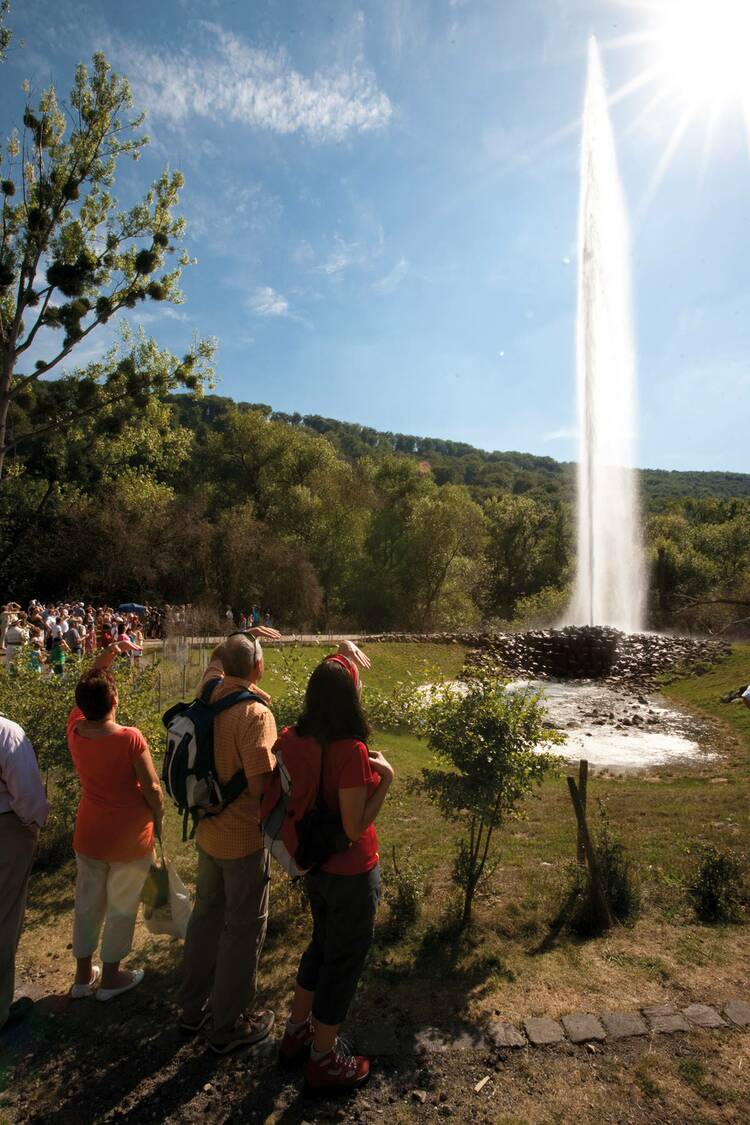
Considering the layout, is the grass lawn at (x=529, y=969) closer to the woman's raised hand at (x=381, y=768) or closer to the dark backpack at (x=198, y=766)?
the dark backpack at (x=198, y=766)

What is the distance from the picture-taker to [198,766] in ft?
11.3

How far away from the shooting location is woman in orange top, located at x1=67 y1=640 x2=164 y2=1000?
3.99 meters

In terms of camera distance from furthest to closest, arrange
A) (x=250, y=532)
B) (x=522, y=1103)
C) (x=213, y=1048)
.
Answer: (x=250, y=532)
(x=213, y=1048)
(x=522, y=1103)

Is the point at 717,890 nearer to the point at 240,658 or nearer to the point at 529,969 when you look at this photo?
the point at 529,969

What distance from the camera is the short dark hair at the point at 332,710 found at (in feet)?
10.5

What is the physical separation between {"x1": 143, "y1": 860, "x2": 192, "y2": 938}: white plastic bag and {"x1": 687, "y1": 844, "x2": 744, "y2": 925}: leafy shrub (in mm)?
4393

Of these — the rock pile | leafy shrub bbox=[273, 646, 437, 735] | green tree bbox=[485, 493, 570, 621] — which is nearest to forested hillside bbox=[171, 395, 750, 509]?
green tree bbox=[485, 493, 570, 621]

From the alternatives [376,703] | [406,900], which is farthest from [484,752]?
[376,703]

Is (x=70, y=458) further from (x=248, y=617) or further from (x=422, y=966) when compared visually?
(x=422, y=966)

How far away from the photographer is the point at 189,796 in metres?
3.42

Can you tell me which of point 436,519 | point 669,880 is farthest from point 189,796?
point 436,519

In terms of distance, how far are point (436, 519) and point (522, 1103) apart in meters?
43.6

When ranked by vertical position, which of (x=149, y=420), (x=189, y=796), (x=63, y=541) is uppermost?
(x=149, y=420)

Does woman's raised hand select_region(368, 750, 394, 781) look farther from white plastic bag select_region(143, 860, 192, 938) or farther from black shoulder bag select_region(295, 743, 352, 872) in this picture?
white plastic bag select_region(143, 860, 192, 938)
